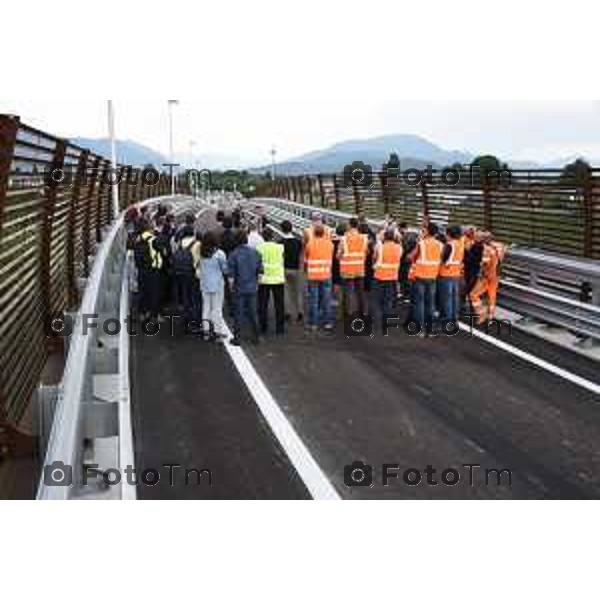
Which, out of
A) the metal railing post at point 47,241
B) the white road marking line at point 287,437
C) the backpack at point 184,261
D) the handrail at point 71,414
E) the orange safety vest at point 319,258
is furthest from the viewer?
the orange safety vest at point 319,258

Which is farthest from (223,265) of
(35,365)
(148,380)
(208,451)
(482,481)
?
(482,481)

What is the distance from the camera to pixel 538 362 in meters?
11.8

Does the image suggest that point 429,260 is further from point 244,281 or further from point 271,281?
point 244,281

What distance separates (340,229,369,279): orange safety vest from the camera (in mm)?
14961

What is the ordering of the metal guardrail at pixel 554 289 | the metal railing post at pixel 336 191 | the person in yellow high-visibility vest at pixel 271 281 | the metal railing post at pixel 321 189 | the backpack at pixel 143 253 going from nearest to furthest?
the metal guardrail at pixel 554 289 → the person in yellow high-visibility vest at pixel 271 281 → the backpack at pixel 143 253 → the metal railing post at pixel 336 191 → the metal railing post at pixel 321 189

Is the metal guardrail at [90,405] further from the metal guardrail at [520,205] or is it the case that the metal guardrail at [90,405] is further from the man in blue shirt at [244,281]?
the metal guardrail at [520,205]

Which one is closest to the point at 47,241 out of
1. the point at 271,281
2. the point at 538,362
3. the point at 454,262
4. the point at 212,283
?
the point at 212,283

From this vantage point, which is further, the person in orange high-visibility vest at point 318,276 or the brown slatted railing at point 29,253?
the person in orange high-visibility vest at point 318,276

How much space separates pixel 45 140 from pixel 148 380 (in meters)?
3.08

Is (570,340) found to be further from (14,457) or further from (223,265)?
(14,457)

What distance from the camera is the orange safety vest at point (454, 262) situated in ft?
46.1

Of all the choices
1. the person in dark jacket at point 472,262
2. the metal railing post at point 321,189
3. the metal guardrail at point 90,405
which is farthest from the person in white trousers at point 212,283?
the metal railing post at point 321,189

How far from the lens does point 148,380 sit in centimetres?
1109

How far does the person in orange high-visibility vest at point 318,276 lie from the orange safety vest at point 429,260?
4.74 ft
